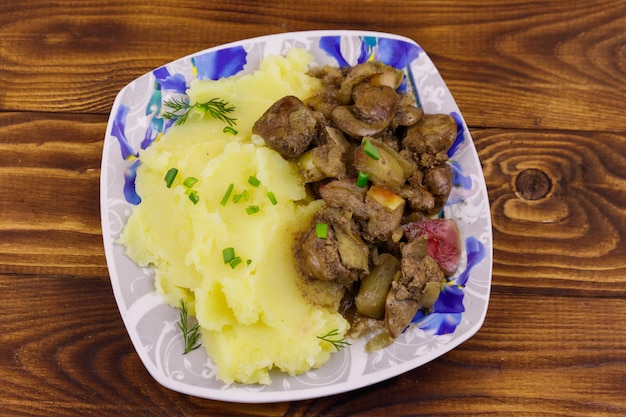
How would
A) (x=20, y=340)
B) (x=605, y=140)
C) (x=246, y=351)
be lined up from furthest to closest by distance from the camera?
(x=605, y=140), (x=20, y=340), (x=246, y=351)

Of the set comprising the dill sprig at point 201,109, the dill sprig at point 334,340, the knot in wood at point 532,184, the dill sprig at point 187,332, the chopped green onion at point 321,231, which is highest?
the dill sprig at point 201,109

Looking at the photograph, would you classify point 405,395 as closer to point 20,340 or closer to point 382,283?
point 382,283

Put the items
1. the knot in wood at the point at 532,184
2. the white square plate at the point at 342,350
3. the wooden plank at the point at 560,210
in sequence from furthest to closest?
the knot in wood at the point at 532,184
the wooden plank at the point at 560,210
the white square plate at the point at 342,350

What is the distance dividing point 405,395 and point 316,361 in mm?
826

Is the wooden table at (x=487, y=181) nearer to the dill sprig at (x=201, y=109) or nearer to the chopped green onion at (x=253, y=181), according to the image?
the dill sprig at (x=201, y=109)

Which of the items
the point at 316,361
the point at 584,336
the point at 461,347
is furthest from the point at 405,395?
the point at 584,336

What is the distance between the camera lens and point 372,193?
11.0ft

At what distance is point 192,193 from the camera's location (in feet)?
10.8

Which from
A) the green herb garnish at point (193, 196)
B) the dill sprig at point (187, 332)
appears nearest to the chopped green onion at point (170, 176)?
the green herb garnish at point (193, 196)

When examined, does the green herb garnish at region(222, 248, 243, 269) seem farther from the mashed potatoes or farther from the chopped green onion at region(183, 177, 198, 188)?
the chopped green onion at region(183, 177, 198, 188)

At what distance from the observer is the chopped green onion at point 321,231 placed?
127 inches

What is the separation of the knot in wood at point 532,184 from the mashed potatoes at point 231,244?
1.70 metres

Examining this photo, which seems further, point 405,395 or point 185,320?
point 405,395

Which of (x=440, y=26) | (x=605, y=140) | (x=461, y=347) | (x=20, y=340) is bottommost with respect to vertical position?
(x=20, y=340)
